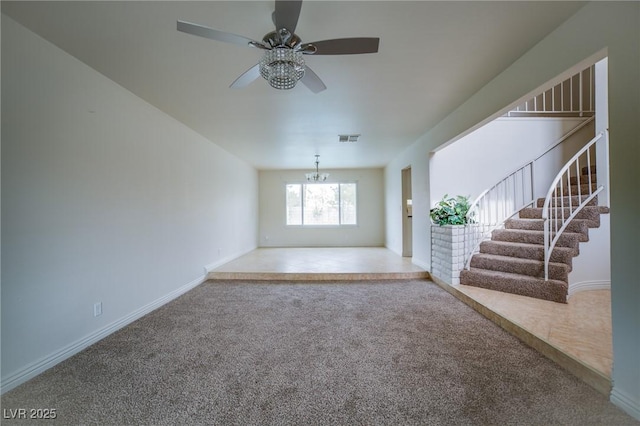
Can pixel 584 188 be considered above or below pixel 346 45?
below

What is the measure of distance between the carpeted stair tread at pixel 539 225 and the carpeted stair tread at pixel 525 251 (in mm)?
280

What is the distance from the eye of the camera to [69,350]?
87.4 inches

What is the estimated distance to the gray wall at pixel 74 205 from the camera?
1868 mm

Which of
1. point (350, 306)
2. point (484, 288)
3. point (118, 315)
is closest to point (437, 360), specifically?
point (350, 306)

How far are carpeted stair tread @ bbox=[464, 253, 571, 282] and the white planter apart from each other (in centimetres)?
29

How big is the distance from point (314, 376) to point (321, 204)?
260 inches

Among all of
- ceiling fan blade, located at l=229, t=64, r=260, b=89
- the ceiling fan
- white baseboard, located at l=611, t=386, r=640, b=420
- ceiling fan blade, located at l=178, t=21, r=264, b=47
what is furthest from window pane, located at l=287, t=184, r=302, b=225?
white baseboard, located at l=611, t=386, r=640, b=420

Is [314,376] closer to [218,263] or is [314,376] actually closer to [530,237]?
[530,237]

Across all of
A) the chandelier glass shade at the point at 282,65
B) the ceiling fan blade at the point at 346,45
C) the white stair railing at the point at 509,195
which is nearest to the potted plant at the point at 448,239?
the white stair railing at the point at 509,195

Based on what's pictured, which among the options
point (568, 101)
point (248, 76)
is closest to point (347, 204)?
point (568, 101)

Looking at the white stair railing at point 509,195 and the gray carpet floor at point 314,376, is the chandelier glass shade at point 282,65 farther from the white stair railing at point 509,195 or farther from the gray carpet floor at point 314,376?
the white stair railing at point 509,195

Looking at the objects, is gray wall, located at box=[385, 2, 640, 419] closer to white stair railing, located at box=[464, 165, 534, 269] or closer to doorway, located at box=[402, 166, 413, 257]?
white stair railing, located at box=[464, 165, 534, 269]

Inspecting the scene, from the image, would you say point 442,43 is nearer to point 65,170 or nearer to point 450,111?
point 450,111

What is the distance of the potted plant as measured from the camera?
12.5ft
